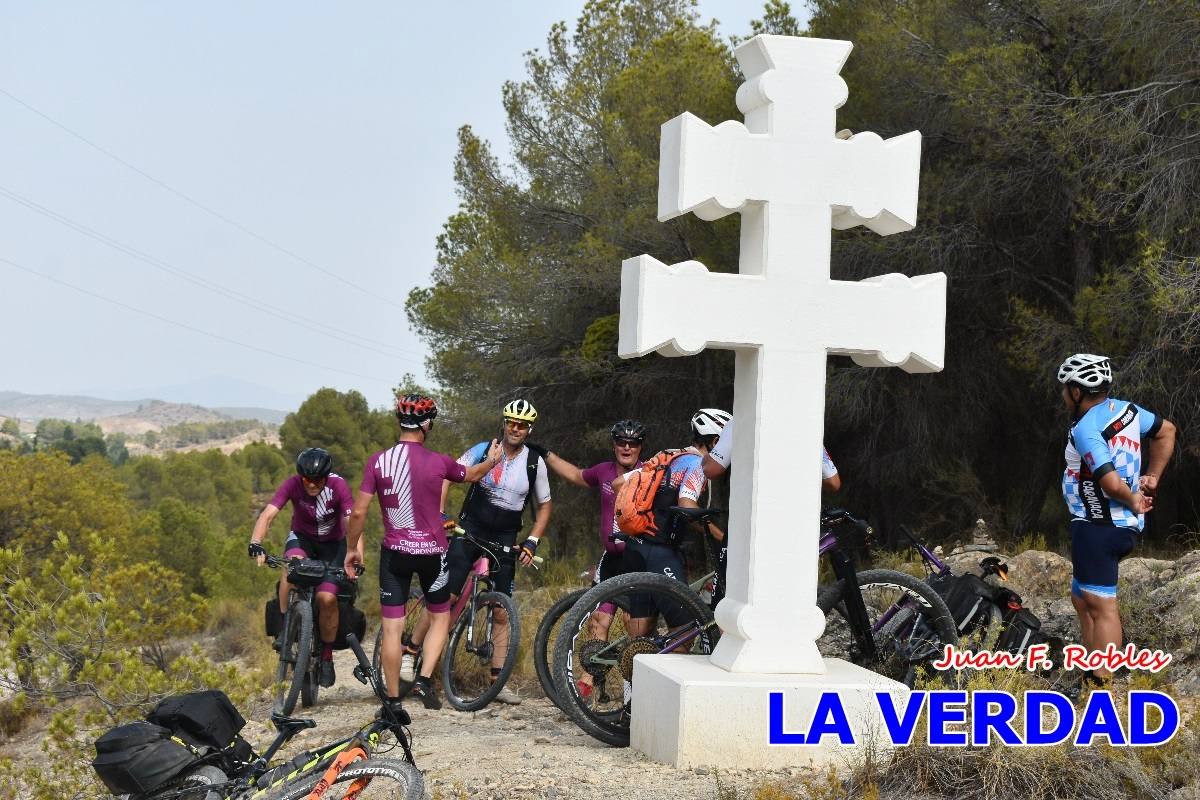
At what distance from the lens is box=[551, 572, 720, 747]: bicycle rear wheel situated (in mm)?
5992

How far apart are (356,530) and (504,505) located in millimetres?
990

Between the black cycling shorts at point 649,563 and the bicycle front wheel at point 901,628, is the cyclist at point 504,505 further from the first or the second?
the bicycle front wheel at point 901,628

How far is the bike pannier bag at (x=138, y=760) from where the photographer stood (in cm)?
454

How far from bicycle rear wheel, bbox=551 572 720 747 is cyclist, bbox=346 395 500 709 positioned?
4.63 ft

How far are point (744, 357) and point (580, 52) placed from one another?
18.5 meters

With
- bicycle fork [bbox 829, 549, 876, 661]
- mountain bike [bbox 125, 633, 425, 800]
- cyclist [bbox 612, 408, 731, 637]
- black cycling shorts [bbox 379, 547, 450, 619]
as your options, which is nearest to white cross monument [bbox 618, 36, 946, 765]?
bicycle fork [bbox 829, 549, 876, 661]

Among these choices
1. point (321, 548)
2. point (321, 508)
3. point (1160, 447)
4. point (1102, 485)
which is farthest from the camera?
point (321, 548)

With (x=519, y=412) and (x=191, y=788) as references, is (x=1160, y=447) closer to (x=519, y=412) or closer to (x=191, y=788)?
(x=519, y=412)

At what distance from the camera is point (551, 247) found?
67.8ft

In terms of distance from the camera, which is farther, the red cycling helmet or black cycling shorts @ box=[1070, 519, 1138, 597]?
the red cycling helmet

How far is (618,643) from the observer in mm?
6336

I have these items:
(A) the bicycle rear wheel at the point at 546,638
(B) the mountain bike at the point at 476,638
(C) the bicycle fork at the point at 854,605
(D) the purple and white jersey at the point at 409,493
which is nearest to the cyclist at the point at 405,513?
(D) the purple and white jersey at the point at 409,493

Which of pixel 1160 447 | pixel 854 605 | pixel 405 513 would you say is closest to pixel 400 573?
pixel 405 513

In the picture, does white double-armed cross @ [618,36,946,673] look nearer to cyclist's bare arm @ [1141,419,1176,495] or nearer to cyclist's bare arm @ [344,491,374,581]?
cyclist's bare arm @ [1141,419,1176,495]
